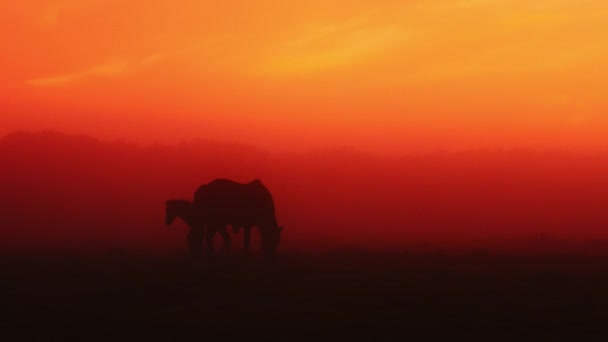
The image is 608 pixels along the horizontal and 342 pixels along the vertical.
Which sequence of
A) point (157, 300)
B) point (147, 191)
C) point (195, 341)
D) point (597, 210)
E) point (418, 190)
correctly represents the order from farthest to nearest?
point (418, 190) < point (147, 191) < point (597, 210) < point (157, 300) < point (195, 341)

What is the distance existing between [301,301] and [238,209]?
50.4 ft

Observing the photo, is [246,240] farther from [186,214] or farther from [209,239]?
[186,214]

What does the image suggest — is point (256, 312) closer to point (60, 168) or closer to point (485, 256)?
point (485, 256)

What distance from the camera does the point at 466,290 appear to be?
2484 centimetres

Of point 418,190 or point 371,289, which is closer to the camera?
point 371,289

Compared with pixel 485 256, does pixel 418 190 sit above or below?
above

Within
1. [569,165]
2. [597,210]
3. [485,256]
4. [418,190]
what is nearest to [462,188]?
[418,190]

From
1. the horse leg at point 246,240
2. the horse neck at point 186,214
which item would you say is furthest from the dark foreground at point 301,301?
the horse neck at point 186,214

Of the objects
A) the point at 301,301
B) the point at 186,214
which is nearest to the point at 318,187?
the point at 186,214

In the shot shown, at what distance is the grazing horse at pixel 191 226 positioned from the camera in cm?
3878

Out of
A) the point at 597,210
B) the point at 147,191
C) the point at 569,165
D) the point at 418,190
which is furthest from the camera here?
the point at 569,165

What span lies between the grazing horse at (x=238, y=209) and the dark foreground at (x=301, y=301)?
472 cm

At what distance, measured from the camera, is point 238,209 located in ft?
126

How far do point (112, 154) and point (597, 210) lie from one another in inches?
2752
